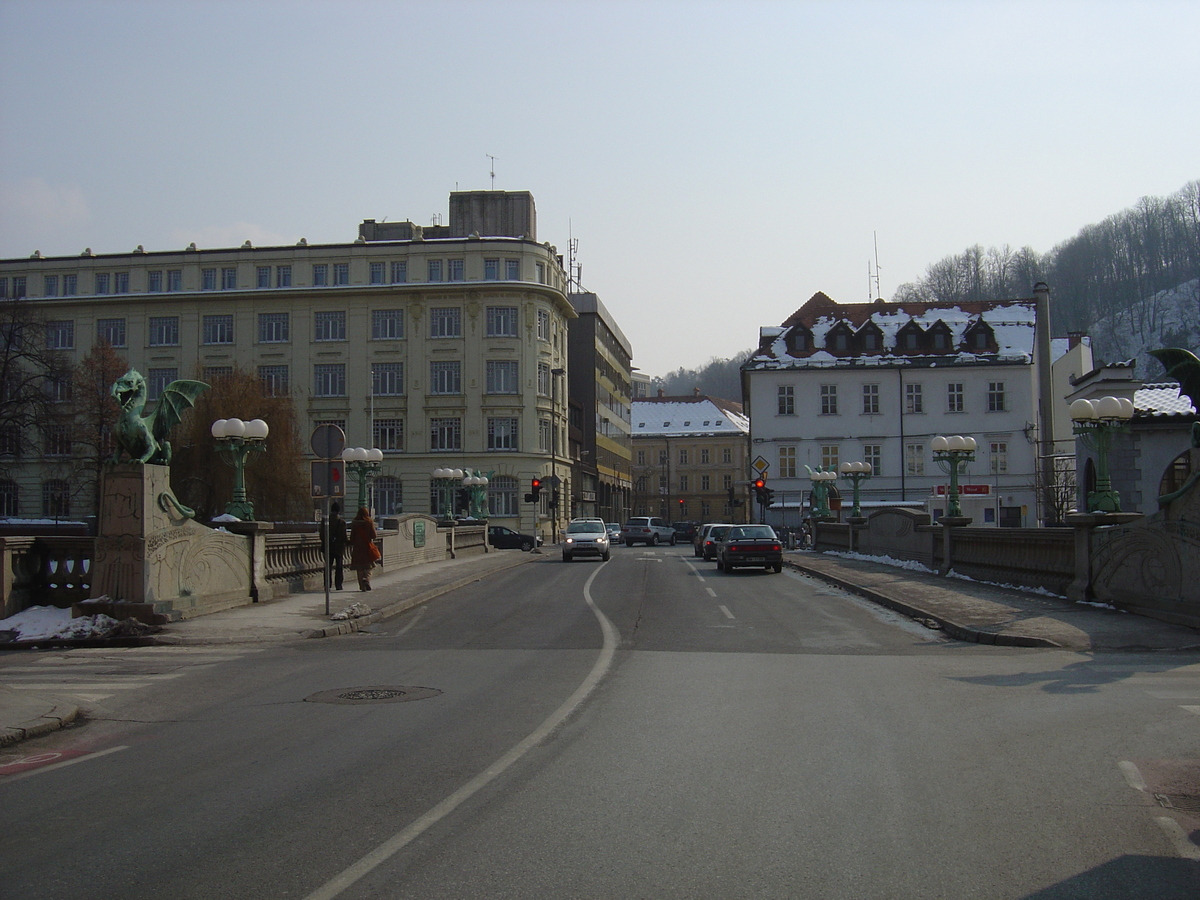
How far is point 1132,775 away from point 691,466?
373 feet

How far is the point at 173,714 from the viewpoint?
9.63 metres

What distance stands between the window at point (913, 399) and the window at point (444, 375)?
29.3m

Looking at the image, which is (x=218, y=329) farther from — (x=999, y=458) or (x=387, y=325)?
(x=999, y=458)

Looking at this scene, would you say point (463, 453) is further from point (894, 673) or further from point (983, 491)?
point (894, 673)

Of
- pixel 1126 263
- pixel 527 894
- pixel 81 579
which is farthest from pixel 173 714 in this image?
pixel 1126 263

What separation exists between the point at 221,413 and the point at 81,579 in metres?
32.9

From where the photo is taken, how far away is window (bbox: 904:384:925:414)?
67.1 meters

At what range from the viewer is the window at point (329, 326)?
72.8 metres

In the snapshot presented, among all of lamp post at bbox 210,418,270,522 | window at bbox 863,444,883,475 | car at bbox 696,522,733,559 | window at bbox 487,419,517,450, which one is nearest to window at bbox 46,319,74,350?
window at bbox 487,419,517,450

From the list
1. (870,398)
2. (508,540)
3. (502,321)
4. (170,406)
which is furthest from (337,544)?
(870,398)

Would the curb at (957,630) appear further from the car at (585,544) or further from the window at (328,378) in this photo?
the window at (328,378)

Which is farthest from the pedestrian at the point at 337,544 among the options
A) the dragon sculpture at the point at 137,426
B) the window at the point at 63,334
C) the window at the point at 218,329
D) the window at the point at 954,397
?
the window at the point at 63,334

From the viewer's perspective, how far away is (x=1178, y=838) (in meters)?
5.64

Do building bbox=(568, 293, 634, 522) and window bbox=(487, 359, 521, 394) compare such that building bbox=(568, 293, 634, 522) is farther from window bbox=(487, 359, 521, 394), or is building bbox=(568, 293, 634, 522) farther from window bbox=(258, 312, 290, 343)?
window bbox=(258, 312, 290, 343)
